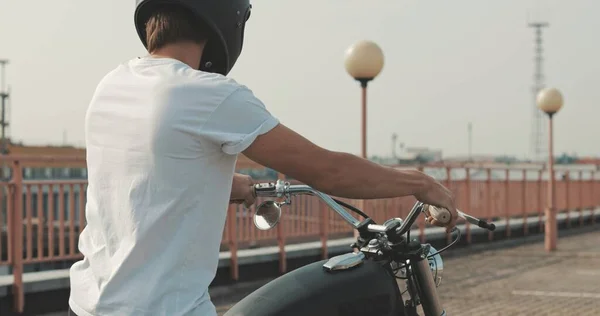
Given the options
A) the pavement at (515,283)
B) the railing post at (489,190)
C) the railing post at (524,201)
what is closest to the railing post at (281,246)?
the pavement at (515,283)

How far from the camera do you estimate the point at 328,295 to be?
6.73ft

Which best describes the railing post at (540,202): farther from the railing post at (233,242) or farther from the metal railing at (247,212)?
the railing post at (233,242)

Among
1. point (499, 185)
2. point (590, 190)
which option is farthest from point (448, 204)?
point (590, 190)

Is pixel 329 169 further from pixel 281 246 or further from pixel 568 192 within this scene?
pixel 568 192

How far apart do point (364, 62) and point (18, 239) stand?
4.75 m

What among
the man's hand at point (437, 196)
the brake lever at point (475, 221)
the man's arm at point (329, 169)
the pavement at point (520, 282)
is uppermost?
the man's arm at point (329, 169)

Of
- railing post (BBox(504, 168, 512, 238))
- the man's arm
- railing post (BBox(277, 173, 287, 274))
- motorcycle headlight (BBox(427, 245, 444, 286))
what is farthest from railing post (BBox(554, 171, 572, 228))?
the man's arm

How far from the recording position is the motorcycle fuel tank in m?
2.04

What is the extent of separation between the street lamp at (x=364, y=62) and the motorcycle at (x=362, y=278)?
24.1ft

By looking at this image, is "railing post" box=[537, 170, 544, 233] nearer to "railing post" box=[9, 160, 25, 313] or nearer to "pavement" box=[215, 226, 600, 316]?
"pavement" box=[215, 226, 600, 316]

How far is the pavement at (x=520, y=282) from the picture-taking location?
779 cm

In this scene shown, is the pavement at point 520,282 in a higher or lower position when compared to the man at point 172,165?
lower

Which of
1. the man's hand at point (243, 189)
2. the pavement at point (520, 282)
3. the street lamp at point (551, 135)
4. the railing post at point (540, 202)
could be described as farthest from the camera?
the railing post at point (540, 202)

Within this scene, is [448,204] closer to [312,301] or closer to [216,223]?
[312,301]
